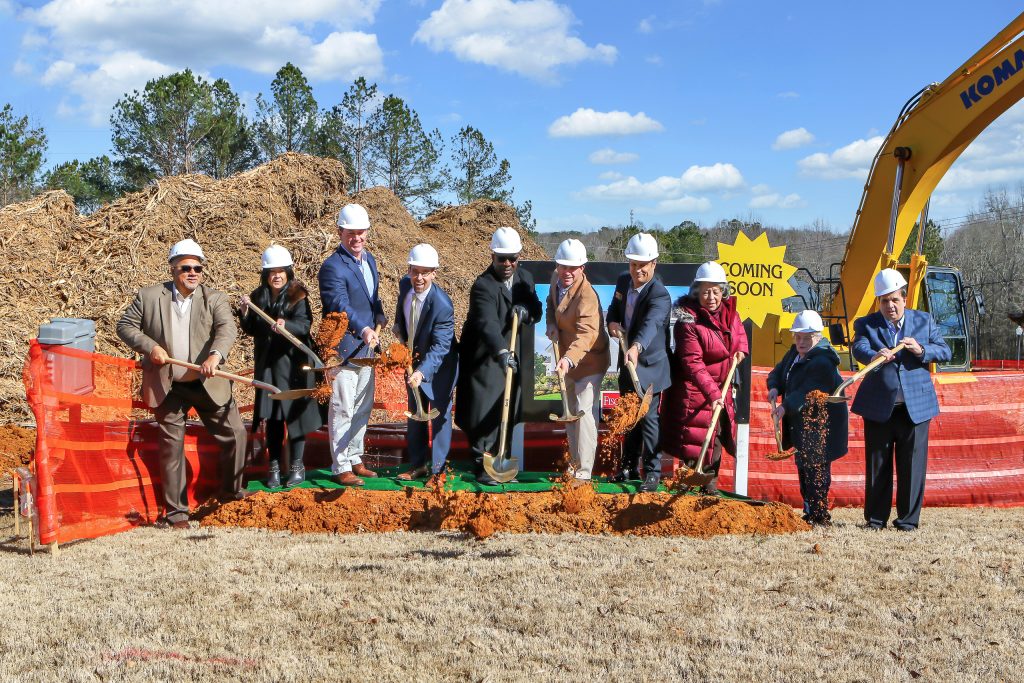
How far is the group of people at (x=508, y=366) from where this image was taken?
7074 mm

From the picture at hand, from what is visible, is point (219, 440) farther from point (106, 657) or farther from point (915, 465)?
point (915, 465)

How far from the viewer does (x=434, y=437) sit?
7480 mm

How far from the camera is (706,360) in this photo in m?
7.30

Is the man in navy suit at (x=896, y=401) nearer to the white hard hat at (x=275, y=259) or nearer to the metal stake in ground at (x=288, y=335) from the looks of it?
the metal stake in ground at (x=288, y=335)

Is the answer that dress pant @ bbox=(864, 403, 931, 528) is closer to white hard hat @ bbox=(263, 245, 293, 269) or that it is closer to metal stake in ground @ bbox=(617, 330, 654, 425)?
metal stake in ground @ bbox=(617, 330, 654, 425)

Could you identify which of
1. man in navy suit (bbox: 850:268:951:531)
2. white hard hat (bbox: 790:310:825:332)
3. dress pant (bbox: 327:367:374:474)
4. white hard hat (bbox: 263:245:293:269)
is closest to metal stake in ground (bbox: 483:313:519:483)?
dress pant (bbox: 327:367:374:474)

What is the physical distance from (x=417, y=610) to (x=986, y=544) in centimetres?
424

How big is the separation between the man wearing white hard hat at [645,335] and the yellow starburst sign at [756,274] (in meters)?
4.37

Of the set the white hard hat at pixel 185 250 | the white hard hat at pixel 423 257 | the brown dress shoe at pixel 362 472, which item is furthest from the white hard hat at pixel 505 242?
the white hard hat at pixel 185 250

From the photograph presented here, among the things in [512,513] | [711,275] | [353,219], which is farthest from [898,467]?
[353,219]

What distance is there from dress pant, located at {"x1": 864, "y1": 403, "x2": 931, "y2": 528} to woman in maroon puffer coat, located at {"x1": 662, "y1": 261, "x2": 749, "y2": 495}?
1127mm

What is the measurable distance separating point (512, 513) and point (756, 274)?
5.97 metres

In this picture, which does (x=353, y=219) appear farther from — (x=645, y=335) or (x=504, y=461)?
(x=645, y=335)

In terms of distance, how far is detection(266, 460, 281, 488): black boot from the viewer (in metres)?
7.32
